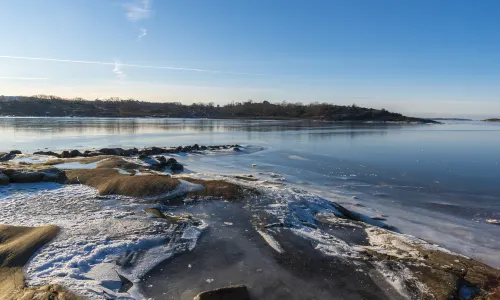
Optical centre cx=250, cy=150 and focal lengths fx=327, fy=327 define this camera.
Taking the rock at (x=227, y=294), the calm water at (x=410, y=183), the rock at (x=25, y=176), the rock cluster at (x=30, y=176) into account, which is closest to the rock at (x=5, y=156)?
the rock cluster at (x=30, y=176)

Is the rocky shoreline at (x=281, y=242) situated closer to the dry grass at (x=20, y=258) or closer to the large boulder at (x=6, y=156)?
the dry grass at (x=20, y=258)

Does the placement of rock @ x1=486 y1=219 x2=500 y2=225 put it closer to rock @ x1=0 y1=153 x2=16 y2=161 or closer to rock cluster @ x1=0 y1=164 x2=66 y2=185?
rock cluster @ x1=0 y1=164 x2=66 y2=185

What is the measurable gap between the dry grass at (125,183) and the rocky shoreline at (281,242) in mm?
40

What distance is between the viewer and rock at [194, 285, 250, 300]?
5.68 meters

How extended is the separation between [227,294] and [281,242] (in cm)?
305

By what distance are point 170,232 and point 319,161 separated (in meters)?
18.4

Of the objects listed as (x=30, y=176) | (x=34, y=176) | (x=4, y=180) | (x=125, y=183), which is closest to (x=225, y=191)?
(x=125, y=183)

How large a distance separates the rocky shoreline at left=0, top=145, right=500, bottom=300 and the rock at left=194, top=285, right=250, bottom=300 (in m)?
A: 0.02

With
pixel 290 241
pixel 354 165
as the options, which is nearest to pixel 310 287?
pixel 290 241

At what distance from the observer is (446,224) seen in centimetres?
1127

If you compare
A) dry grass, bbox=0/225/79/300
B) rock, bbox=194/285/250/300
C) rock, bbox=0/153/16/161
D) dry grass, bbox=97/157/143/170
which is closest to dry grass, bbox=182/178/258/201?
dry grass, bbox=0/225/79/300

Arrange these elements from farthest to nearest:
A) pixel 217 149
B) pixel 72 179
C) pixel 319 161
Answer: pixel 217 149 < pixel 319 161 < pixel 72 179

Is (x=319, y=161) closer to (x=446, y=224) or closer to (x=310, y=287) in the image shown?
A: (x=446, y=224)

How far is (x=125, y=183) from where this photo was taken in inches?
517
